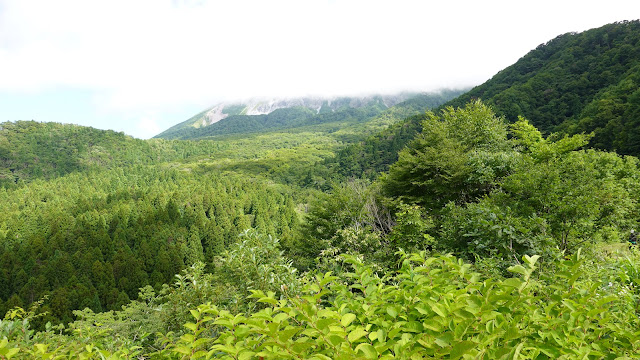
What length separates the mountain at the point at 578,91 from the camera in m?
37.1

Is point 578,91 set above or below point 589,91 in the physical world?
above

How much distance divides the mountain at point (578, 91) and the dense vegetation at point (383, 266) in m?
3.33

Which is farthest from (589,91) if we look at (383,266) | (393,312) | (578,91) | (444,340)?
(444,340)

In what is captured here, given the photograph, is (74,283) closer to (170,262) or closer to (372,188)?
(170,262)

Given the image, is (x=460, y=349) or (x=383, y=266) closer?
(x=460, y=349)

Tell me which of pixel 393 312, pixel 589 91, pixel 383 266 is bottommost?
pixel 383 266

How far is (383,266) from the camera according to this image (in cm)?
994

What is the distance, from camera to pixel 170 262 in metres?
41.1

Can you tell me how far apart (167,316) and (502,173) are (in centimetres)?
1288

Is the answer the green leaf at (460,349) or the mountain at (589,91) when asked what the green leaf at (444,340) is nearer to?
the green leaf at (460,349)

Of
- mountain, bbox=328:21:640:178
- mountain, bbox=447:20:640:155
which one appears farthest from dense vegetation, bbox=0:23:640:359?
mountain, bbox=328:21:640:178

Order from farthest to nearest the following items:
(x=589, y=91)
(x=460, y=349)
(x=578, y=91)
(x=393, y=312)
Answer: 1. (x=578, y=91)
2. (x=589, y=91)
3. (x=393, y=312)
4. (x=460, y=349)

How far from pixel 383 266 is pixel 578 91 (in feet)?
236

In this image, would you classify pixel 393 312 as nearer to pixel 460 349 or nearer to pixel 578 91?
pixel 460 349
